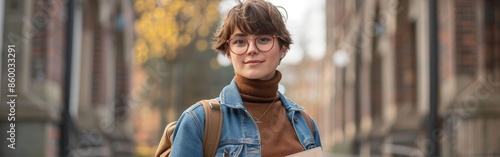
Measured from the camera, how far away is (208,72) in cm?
2278

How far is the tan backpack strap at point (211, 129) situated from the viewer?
2.03 meters

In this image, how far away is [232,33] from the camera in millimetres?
2113

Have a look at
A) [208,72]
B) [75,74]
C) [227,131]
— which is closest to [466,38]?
[75,74]

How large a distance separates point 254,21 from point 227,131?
0.30 metres

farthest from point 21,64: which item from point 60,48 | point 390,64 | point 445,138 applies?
point 390,64

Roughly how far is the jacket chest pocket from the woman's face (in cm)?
20

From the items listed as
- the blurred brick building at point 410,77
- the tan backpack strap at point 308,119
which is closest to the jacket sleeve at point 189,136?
the tan backpack strap at point 308,119

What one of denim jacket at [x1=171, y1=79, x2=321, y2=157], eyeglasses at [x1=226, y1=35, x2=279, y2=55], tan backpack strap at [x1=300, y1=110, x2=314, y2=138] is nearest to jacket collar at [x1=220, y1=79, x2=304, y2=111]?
denim jacket at [x1=171, y1=79, x2=321, y2=157]

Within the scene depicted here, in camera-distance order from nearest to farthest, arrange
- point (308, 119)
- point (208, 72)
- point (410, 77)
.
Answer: point (308, 119), point (410, 77), point (208, 72)

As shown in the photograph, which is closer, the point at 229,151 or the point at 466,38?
the point at 229,151

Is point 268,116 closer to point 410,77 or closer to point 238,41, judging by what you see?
point 238,41

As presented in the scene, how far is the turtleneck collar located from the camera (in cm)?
213

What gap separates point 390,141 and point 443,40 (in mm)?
4470

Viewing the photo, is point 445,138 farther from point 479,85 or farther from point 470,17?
point 470,17
